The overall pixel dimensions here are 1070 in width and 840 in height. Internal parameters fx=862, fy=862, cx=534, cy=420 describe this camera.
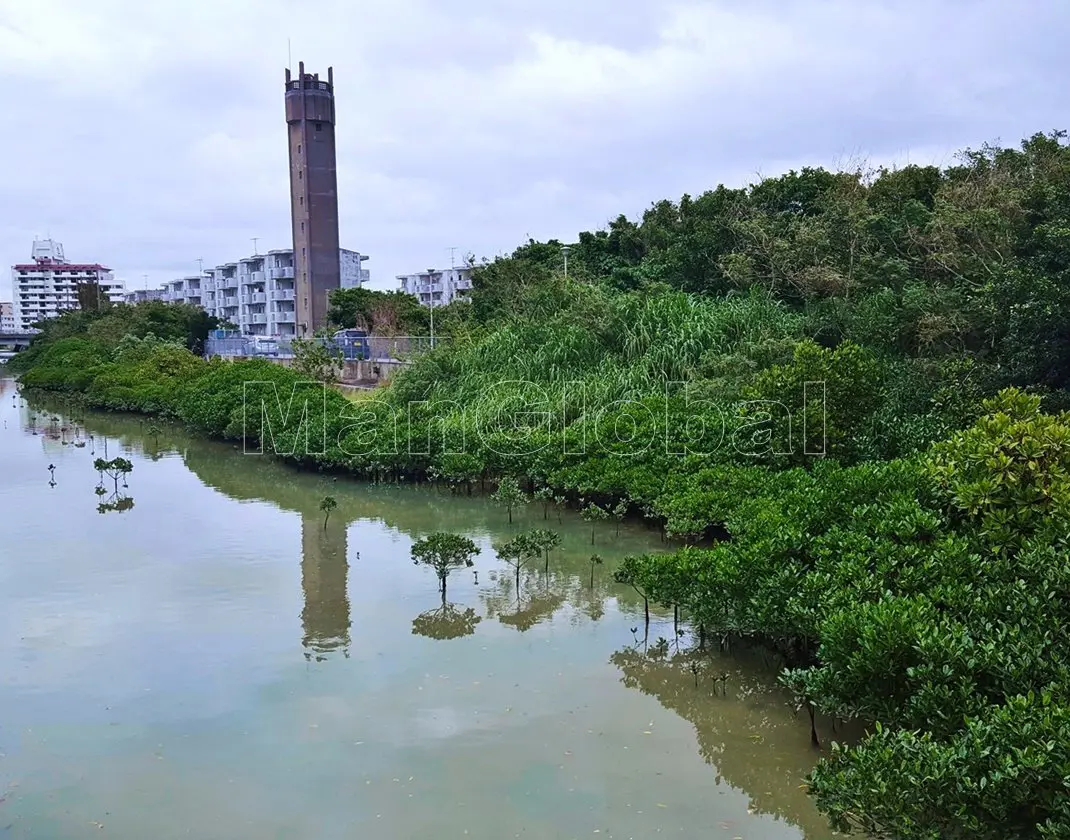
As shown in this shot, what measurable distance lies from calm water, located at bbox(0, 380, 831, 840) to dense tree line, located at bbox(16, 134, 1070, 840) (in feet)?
1.98

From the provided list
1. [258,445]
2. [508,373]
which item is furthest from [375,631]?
[258,445]

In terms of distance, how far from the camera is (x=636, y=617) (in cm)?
699

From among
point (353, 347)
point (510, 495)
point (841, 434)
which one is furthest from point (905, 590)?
point (353, 347)

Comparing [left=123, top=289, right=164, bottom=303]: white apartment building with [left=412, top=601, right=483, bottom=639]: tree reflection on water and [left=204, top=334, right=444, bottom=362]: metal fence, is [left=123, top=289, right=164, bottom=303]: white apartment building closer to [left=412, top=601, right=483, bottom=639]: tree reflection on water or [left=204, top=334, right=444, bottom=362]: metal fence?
[left=204, top=334, right=444, bottom=362]: metal fence

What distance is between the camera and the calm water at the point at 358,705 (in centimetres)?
424

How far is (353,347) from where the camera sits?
2572 cm

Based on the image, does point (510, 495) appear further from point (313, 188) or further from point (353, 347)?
point (313, 188)

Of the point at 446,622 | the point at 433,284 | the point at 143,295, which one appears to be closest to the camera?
the point at 446,622

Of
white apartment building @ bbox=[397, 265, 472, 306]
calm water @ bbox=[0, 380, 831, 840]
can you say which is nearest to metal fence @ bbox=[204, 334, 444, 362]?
calm water @ bbox=[0, 380, 831, 840]

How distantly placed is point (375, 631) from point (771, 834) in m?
3.51

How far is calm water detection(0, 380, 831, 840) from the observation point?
4.24 meters

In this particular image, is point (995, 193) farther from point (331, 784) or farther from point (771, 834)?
point (331, 784)

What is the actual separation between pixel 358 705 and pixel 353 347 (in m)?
21.2

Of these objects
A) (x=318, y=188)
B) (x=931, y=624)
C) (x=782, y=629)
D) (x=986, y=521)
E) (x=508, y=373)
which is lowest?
(x=782, y=629)
